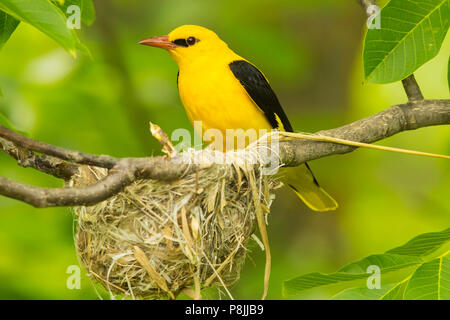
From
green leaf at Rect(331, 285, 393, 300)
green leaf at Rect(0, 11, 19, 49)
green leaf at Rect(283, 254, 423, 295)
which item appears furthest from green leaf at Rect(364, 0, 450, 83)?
green leaf at Rect(0, 11, 19, 49)

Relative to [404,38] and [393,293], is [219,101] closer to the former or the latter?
[404,38]

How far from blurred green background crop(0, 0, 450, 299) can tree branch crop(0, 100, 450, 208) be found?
57 centimetres

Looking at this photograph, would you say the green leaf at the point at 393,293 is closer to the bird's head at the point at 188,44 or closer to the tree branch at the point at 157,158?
the tree branch at the point at 157,158

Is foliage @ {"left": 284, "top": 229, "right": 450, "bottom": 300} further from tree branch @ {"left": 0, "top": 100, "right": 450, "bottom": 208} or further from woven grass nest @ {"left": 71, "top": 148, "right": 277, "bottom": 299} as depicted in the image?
tree branch @ {"left": 0, "top": 100, "right": 450, "bottom": 208}

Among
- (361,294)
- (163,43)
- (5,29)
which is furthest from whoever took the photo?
(163,43)

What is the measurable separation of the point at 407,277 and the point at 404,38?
113 cm

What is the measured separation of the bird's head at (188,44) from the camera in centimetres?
460

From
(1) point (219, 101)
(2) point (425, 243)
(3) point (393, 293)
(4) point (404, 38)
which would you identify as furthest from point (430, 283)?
(1) point (219, 101)

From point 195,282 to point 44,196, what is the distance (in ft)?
3.74

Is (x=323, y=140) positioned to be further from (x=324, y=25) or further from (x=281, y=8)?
(x=324, y=25)

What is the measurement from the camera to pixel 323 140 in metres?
3.36

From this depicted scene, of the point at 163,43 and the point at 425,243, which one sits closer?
the point at 425,243

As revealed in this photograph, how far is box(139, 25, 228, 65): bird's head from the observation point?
460 centimetres

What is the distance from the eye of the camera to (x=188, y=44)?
183 inches
